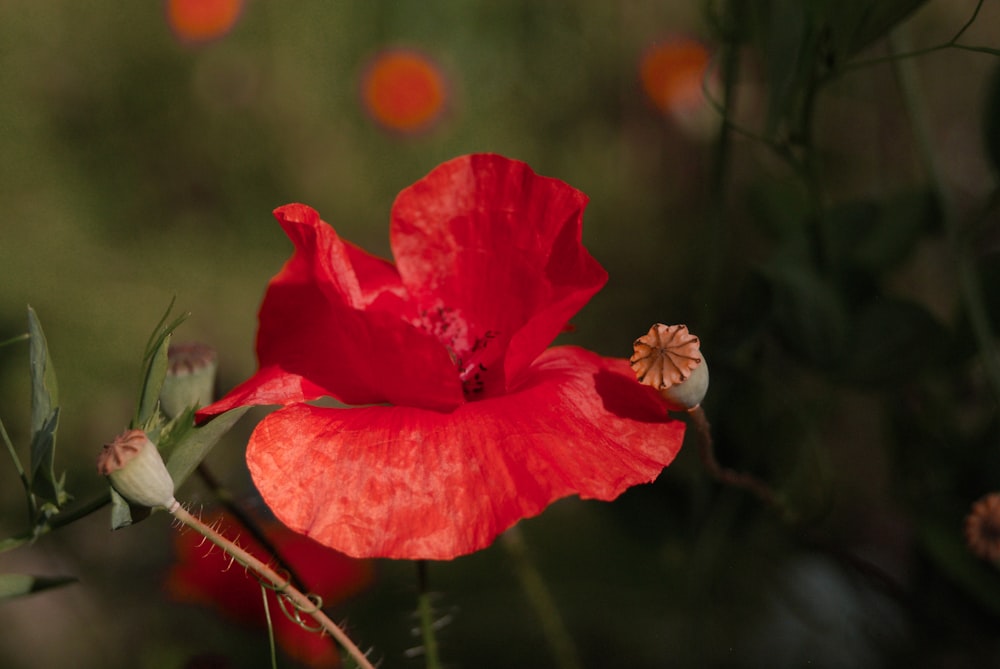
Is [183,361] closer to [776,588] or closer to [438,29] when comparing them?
[776,588]

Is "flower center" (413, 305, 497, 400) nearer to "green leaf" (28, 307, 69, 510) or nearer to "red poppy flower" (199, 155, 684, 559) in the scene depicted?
"red poppy flower" (199, 155, 684, 559)

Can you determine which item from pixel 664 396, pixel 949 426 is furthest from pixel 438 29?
pixel 664 396

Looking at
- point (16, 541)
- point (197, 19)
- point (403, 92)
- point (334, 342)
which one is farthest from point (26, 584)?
point (197, 19)

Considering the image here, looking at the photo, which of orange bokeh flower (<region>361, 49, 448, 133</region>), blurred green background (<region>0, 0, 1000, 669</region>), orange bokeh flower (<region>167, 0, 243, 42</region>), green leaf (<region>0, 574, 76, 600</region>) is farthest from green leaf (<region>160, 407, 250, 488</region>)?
orange bokeh flower (<region>167, 0, 243, 42</region>)

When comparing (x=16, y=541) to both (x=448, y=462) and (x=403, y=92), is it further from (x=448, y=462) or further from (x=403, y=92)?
(x=403, y=92)

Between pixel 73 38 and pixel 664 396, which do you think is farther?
pixel 73 38

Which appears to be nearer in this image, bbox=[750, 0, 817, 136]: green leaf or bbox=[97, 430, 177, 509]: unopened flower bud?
bbox=[97, 430, 177, 509]: unopened flower bud
